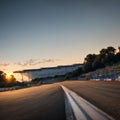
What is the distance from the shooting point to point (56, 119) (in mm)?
13586

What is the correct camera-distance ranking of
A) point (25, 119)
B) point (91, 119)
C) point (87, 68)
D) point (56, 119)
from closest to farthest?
1. point (91, 119)
2. point (56, 119)
3. point (25, 119)
4. point (87, 68)

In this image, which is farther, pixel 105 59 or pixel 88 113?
pixel 105 59

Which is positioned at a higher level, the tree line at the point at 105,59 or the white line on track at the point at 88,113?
the tree line at the point at 105,59

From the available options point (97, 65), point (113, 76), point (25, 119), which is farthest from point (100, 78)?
point (97, 65)

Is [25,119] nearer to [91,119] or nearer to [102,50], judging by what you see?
[91,119]

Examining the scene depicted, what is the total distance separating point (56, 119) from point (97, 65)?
142795 millimetres

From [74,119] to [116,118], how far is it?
2.26 meters

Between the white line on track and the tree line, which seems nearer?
the white line on track

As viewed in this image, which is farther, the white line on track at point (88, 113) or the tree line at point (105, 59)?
the tree line at point (105, 59)

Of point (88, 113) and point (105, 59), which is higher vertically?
point (105, 59)

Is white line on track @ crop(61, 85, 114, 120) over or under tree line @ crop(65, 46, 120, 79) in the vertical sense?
under

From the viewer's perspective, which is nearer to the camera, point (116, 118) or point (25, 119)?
point (116, 118)

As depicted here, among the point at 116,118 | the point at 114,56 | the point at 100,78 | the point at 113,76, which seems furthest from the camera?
the point at 114,56

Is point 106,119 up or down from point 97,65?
down
